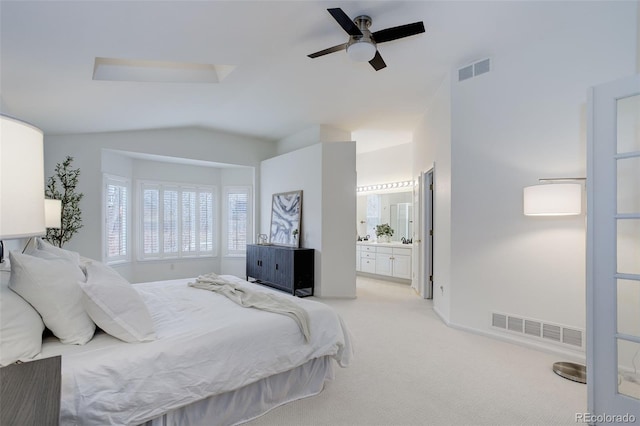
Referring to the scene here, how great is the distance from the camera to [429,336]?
12.2 feet

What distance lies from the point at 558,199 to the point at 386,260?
14.1 feet

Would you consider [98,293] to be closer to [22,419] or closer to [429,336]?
[22,419]

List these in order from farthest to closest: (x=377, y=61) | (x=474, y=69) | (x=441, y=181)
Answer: (x=441, y=181) → (x=474, y=69) → (x=377, y=61)

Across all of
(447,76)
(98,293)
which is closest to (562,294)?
(447,76)

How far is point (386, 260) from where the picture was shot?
6.94 metres

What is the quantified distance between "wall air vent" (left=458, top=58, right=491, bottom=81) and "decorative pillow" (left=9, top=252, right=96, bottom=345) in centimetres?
434

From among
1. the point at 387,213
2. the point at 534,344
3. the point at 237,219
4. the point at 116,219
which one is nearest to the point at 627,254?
the point at 534,344

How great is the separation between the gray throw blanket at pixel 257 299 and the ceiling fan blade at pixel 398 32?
7.83 ft

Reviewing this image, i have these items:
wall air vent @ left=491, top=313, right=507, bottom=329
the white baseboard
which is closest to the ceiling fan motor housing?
wall air vent @ left=491, top=313, right=507, bottom=329

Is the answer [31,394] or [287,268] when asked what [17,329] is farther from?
[287,268]

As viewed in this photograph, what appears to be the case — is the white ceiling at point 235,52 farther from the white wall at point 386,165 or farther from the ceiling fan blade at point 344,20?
the white wall at point 386,165

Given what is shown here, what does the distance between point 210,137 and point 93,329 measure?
508 cm

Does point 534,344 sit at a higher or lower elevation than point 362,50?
lower

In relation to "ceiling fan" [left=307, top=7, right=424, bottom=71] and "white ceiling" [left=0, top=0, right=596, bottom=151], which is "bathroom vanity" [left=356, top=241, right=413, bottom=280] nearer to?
"white ceiling" [left=0, top=0, right=596, bottom=151]
